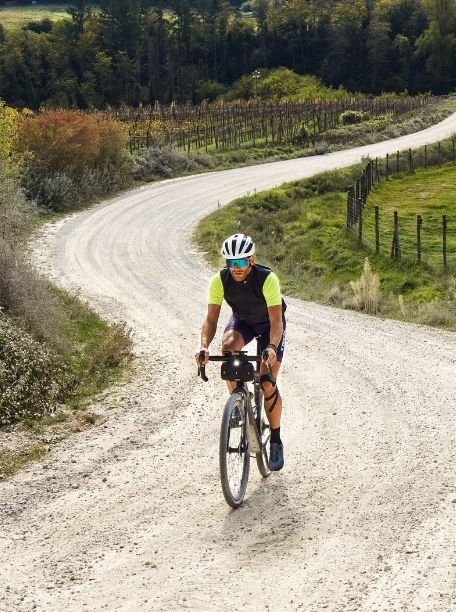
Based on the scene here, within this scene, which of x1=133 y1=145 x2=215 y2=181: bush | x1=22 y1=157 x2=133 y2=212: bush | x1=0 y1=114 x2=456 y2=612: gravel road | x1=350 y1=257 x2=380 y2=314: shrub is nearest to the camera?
x1=0 y1=114 x2=456 y2=612: gravel road

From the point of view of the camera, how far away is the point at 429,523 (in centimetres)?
691

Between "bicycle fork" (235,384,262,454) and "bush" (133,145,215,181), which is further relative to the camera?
"bush" (133,145,215,181)

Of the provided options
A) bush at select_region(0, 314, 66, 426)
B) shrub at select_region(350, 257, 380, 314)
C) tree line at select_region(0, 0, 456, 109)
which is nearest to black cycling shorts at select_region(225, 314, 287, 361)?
bush at select_region(0, 314, 66, 426)

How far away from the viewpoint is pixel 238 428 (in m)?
7.36

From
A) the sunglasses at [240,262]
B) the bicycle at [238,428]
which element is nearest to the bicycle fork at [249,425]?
the bicycle at [238,428]

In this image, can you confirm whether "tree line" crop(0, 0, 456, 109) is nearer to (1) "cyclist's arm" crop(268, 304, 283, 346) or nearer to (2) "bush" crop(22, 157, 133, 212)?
(2) "bush" crop(22, 157, 133, 212)

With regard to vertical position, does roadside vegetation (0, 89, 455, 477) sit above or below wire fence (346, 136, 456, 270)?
above

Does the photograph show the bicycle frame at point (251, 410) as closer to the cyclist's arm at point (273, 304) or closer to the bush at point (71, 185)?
the cyclist's arm at point (273, 304)

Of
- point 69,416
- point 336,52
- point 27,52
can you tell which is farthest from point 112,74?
point 69,416

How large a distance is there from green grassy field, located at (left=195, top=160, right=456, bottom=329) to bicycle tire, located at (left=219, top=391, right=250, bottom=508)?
916cm

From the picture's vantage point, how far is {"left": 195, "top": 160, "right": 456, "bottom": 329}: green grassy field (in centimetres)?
1977

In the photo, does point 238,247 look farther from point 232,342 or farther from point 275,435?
point 275,435

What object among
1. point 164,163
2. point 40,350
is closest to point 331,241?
point 40,350

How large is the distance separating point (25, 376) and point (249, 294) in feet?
14.9
